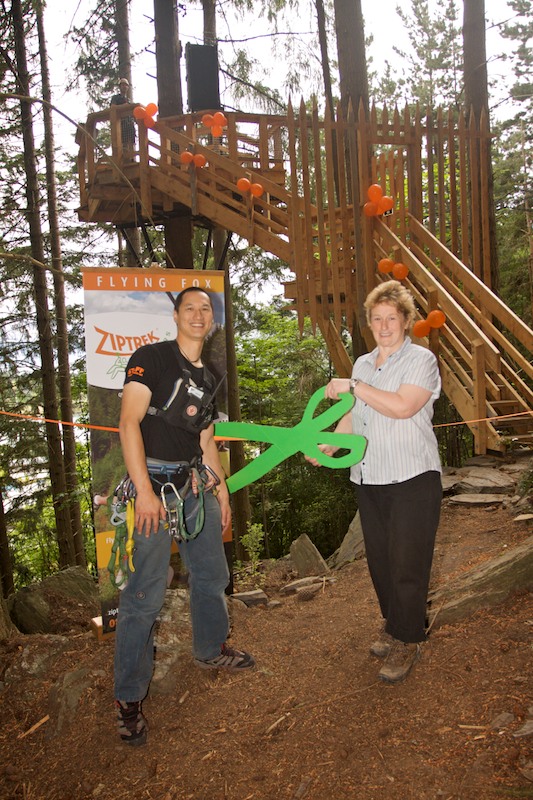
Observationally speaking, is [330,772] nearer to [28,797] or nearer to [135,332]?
[28,797]

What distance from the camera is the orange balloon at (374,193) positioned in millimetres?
6817

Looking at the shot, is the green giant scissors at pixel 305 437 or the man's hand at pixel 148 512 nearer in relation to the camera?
the man's hand at pixel 148 512

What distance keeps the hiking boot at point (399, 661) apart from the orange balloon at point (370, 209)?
5.15m

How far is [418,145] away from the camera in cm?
768

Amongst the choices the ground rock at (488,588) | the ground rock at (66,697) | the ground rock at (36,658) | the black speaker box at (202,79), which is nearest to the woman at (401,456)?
the ground rock at (488,588)

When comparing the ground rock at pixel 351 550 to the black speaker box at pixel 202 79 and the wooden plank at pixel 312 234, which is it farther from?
the black speaker box at pixel 202 79

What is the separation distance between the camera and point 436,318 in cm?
625

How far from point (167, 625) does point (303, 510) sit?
944 centimetres

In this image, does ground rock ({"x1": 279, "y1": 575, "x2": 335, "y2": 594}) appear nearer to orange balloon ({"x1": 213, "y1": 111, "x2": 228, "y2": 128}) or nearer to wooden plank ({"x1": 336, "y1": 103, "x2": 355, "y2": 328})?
wooden plank ({"x1": 336, "y1": 103, "x2": 355, "y2": 328})

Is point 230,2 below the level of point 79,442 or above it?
above

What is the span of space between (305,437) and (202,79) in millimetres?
9034

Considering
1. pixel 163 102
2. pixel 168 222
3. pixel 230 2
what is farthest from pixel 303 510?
pixel 230 2

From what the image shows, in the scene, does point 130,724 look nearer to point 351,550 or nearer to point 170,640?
point 170,640

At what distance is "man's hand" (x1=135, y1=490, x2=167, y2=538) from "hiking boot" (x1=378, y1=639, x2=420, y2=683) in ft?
4.54
